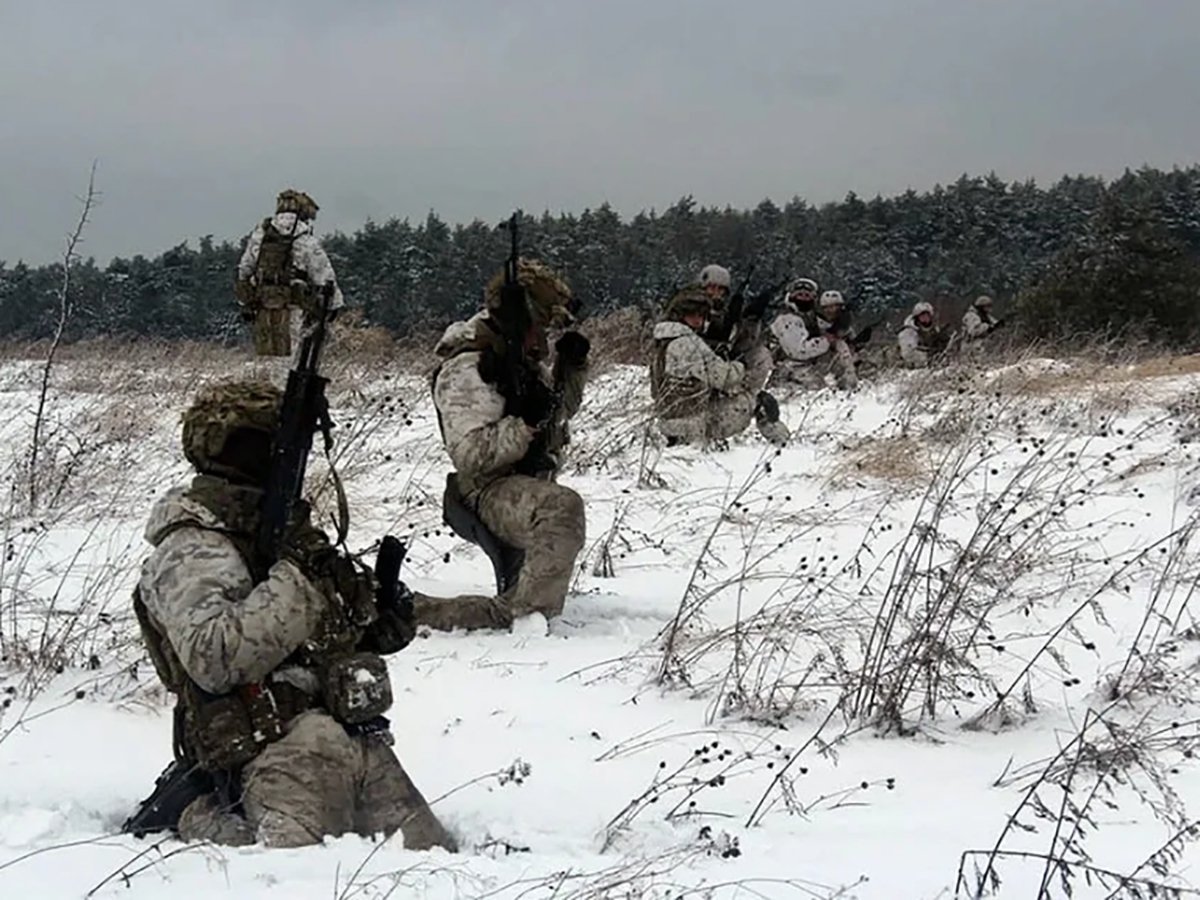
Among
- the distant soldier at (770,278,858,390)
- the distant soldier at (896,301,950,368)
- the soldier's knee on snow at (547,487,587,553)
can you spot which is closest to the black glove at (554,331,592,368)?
the soldier's knee on snow at (547,487,587,553)

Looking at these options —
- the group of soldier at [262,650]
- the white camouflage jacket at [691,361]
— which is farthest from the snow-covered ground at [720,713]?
the white camouflage jacket at [691,361]

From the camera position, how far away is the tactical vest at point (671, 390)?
832cm

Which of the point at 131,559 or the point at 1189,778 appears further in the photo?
the point at 131,559

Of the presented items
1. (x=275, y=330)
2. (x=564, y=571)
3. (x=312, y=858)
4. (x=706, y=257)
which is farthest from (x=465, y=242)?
(x=312, y=858)

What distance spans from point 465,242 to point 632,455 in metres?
27.3

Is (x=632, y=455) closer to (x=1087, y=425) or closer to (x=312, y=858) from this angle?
(x=1087, y=425)

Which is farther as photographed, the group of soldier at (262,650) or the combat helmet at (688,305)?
the combat helmet at (688,305)

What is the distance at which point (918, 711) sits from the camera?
145 inches

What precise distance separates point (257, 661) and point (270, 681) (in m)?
0.20

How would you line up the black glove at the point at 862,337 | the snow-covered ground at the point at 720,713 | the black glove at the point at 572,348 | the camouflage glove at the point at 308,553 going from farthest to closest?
the black glove at the point at 862,337, the black glove at the point at 572,348, the camouflage glove at the point at 308,553, the snow-covered ground at the point at 720,713

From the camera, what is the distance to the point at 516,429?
4910 mm

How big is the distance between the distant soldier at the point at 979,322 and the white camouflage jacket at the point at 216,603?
14.1 meters

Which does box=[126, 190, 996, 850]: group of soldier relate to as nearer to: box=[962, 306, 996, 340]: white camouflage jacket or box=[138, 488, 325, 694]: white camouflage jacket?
box=[138, 488, 325, 694]: white camouflage jacket

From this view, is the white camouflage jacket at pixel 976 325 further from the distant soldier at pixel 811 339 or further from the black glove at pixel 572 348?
the black glove at pixel 572 348
